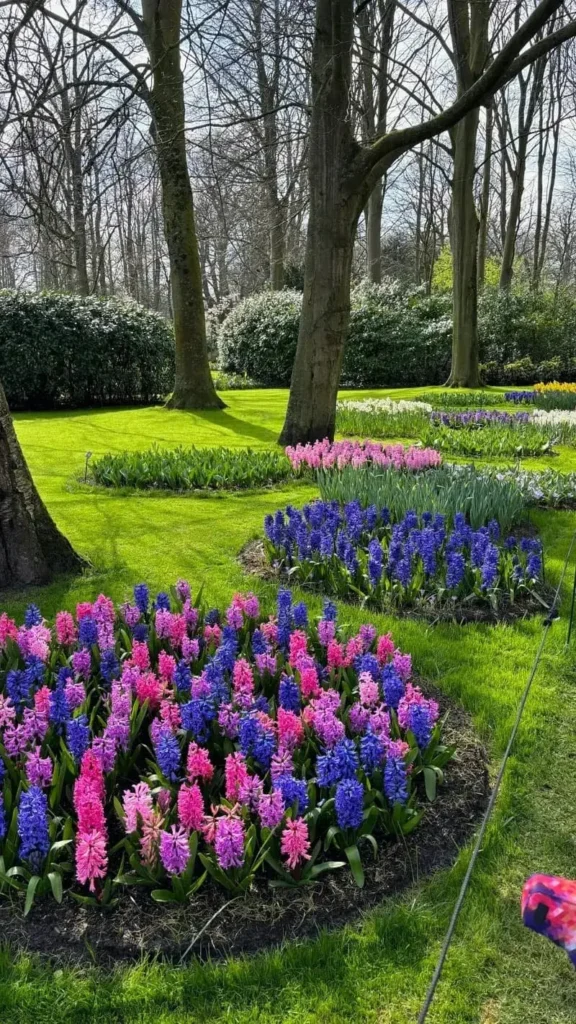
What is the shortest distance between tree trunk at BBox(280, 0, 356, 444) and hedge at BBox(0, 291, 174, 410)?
7776 millimetres

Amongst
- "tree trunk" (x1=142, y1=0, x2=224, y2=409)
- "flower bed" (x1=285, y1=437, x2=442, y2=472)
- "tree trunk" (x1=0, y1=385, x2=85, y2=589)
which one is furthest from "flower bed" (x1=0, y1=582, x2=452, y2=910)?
"tree trunk" (x1=142, y1=0, x2=224, y2=409)

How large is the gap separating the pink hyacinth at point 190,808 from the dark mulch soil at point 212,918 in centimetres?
22

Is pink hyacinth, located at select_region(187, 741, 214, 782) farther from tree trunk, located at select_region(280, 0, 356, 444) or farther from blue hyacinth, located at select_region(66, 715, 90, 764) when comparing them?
tree trunk, located at select_region(280, 0, 356, 444)

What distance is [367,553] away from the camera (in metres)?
5.00

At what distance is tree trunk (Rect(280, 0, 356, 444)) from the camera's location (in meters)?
7.97

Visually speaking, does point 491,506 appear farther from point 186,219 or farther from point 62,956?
point 186,219

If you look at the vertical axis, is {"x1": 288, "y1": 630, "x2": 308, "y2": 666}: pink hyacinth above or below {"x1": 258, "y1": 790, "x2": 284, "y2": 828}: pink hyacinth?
above

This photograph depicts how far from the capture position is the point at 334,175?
8070mm

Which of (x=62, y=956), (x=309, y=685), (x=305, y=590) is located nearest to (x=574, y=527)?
(x=305, y=590)

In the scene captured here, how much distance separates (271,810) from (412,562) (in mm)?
2602

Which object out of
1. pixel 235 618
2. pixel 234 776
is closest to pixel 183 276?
pixel 235 618

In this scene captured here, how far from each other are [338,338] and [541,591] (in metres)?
4.52

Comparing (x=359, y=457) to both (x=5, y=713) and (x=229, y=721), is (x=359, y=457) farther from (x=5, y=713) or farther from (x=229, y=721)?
(x=5, y=713)

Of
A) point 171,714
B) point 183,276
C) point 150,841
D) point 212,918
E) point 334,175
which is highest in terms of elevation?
point 334,175
